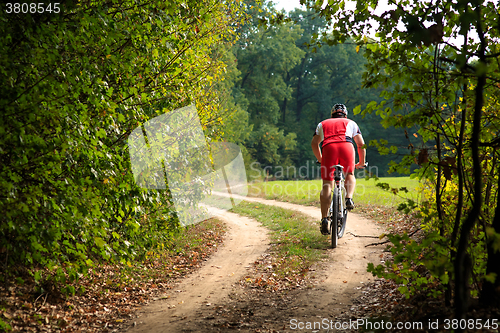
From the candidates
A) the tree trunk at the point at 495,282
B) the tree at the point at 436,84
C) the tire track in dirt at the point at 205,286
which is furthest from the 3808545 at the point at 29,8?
the tree trunk at the point at 495,282

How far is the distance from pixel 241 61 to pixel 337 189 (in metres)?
38.6

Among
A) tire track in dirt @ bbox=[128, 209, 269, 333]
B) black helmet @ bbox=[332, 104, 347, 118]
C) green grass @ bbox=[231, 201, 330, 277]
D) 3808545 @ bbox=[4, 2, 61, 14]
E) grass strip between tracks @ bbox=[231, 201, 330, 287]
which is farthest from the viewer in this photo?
black helmet @ bbox=[332, 104, 347, 118]

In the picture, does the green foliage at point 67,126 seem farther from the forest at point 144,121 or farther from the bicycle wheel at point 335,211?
the bicycle wheel at point 335,211

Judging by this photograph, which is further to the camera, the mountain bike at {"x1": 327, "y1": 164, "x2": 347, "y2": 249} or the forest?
the mountain bike at {"x1": 327, "y1": 164, "x2": 347, "y2": 249}

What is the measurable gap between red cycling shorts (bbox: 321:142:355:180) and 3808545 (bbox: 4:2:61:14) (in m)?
4.71

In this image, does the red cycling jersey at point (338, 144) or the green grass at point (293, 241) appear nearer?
the green grass at point (293, 241)

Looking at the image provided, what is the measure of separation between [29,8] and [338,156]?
5.07m

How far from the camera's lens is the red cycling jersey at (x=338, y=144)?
6578 mm

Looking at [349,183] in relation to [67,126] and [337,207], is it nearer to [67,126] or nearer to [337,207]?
[337,207]

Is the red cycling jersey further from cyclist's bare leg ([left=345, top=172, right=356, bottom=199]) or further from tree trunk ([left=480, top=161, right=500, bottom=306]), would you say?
tree trunk ([left=480, top=161, right=500, bottom=306])

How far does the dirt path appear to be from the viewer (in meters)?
4.22

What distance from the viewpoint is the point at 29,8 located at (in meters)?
3.55

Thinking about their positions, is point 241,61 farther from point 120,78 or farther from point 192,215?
point 120,78

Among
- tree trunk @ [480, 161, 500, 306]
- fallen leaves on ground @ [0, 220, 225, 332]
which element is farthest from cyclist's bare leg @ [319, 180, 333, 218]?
tree trunk @ [480, 161, 500, 306]
